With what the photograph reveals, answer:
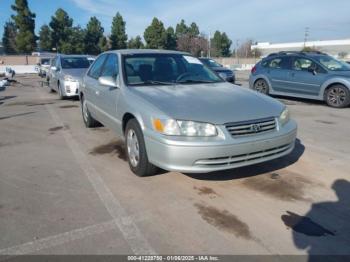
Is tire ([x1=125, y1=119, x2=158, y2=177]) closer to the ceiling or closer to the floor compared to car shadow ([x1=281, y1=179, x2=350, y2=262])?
closer to the ceiling

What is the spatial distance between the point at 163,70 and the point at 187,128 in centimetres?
174

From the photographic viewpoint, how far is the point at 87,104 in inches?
263

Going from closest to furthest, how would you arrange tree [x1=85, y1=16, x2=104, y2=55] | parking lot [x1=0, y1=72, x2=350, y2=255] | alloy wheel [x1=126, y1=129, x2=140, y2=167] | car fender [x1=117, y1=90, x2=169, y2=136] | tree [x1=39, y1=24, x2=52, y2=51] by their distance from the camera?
parking lot [x1=0, y1=72, x2=350, y2=255] → car fender [x1=117, y1=90, x2=169, y2=136] → alloy wheel [x1=126, y1=129, x2=140, y2=167] → tree [x1=85, y1=16, x2=104, y2=55] → tree [x1=39, y1=24, x2=52, y2=51]

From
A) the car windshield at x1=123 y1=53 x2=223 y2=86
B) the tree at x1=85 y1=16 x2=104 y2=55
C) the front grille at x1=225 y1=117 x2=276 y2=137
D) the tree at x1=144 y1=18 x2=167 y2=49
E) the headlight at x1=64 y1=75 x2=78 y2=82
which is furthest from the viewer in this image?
the tree at x1=144 y1=18 x2=167 y2=49

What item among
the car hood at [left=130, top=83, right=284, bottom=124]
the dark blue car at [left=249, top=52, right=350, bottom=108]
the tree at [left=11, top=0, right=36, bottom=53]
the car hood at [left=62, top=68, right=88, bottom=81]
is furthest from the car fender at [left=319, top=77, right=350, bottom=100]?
the tree at [left=11, top=0, right=36, bottom=53]

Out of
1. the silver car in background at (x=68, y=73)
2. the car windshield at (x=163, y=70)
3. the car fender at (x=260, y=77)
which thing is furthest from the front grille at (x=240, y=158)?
the silver car in background at (x=68, y=73)

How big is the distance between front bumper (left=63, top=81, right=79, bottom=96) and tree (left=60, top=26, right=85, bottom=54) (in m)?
46.0

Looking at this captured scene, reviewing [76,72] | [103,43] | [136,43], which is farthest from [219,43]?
[76,72]

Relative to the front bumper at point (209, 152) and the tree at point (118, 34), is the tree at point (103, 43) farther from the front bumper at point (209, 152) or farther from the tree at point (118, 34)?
the front bumper at point (209, 152)

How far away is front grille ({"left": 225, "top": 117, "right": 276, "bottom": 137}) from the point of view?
143 inches

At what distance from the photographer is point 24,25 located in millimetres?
46844

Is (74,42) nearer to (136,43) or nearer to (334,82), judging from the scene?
(136,43)

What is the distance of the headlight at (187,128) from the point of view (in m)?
3.58

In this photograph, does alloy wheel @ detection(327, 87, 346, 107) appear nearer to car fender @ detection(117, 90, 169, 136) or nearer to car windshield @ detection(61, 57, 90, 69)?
car fender @ detection(117, 90, 169, 136)
